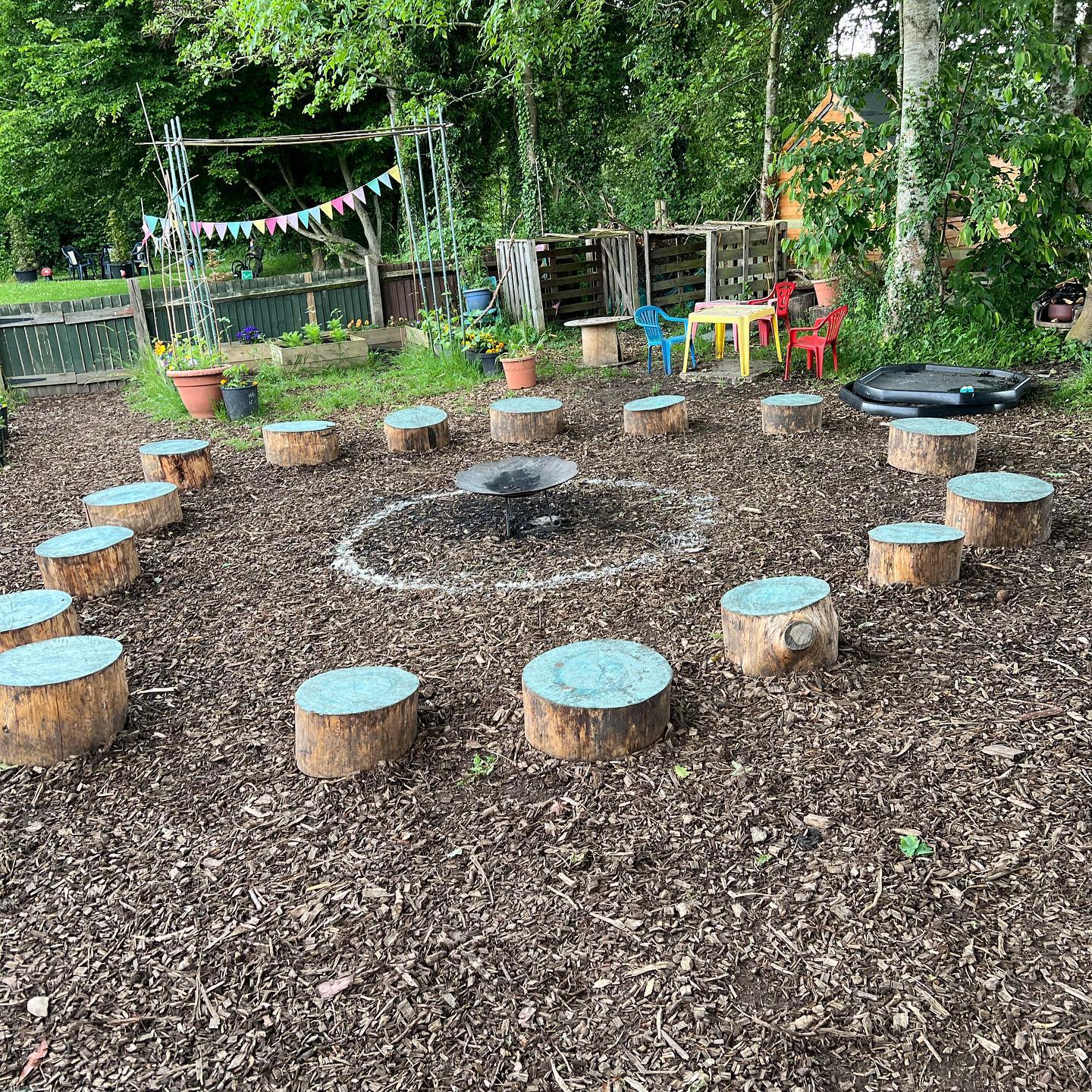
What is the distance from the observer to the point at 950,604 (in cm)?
450

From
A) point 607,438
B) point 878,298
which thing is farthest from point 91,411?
point 878,298

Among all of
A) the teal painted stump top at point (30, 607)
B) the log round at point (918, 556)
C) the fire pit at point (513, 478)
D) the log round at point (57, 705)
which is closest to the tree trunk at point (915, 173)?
the fire pit at point (513, 478)

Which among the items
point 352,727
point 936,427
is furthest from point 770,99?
point 352,727

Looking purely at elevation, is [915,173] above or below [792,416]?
above

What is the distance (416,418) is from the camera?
8.19m

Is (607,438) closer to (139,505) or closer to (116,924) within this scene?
(139,505)

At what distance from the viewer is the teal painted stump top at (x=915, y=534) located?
4621 millimetres

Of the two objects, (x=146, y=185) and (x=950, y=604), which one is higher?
(x=146, y=185)

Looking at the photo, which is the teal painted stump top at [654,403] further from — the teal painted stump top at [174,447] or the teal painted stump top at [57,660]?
the teal painted stump top at [57,660]

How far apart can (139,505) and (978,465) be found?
5.73 metres

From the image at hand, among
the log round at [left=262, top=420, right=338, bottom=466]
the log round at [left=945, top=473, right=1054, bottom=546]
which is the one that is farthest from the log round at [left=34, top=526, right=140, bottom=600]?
the log round at [left=945, top=473, right=1054, bottom=546]

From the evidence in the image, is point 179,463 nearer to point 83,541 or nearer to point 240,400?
point 83,541

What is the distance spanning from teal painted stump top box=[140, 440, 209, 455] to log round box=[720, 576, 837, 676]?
16.0ft

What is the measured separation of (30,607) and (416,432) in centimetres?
395
